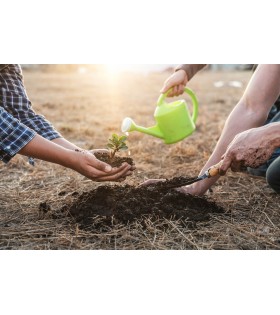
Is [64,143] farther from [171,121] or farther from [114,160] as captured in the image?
[171,121]

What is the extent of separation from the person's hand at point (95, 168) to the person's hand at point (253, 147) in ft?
1.49

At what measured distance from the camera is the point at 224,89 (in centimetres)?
818

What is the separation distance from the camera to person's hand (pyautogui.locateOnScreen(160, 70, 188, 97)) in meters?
2.21

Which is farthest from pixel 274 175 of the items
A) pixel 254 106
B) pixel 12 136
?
pixel 12 136

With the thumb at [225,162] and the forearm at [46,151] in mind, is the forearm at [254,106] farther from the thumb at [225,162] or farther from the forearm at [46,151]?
the forearm at [46,151]

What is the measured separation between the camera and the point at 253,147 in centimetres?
174

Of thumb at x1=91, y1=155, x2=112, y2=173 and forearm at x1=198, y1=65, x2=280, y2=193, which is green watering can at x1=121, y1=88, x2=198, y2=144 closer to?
forearm at x1=198, y1=65, x2=280, y2=193

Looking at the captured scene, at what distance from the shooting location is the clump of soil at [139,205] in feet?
5.90

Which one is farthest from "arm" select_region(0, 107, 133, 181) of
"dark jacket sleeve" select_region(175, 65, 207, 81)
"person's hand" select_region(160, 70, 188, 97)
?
"dark jacket sleeve" select_region(175, 65, 207, 81)

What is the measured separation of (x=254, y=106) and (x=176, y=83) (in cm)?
42

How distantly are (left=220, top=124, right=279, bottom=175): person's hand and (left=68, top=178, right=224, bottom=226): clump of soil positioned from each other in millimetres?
278

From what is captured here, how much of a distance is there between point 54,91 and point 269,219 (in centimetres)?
588

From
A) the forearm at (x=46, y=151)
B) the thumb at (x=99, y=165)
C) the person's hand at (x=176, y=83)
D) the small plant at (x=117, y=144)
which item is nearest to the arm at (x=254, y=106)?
the person's hand at (x=176, y=83)
